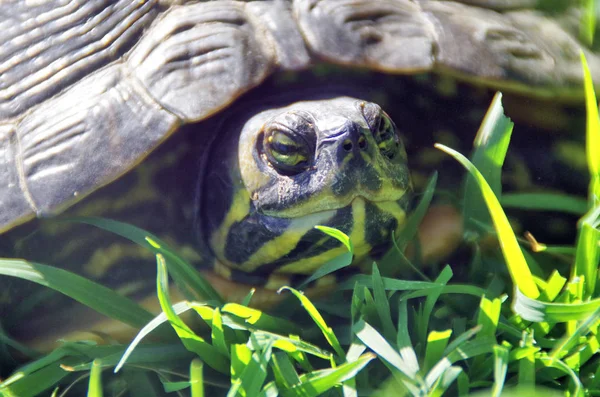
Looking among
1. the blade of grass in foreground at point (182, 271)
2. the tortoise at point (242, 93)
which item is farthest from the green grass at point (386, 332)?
the tortoise at point (242, 93)

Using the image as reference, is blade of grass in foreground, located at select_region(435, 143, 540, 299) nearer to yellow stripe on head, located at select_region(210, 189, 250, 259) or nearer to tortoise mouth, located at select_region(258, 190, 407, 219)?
tortoise mouth, located at select_region(258, 190, 407, 219)

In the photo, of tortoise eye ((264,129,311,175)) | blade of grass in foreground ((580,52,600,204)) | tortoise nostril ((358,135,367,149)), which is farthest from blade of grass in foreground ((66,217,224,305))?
blade of grass in foreground ((580,52,600,204))

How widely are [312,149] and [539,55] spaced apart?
0.69 metres

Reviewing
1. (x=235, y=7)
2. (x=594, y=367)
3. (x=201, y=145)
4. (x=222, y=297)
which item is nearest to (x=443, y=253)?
(x=594, y=367)

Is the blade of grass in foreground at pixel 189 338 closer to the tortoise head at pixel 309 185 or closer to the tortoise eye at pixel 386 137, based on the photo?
the tortoise head at pixel 309 185

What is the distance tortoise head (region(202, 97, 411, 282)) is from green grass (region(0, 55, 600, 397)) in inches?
3.3

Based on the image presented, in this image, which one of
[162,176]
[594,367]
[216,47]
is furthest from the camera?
[162,176]

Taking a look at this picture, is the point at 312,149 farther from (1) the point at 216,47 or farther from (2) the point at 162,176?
(2) the point at 162,176

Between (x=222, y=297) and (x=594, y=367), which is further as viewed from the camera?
(x=222, y=297)

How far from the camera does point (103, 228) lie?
56.4 inches

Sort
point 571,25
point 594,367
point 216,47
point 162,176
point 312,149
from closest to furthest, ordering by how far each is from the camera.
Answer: point 594,367 → point 312,149 → point 216,47 → point 162,176 → point 571,25

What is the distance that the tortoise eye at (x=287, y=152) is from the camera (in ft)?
4.22

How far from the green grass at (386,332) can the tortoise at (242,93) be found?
0.39 feet

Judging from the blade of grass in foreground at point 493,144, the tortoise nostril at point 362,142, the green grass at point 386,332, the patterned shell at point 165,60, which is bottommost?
the green grass at point 386,332
